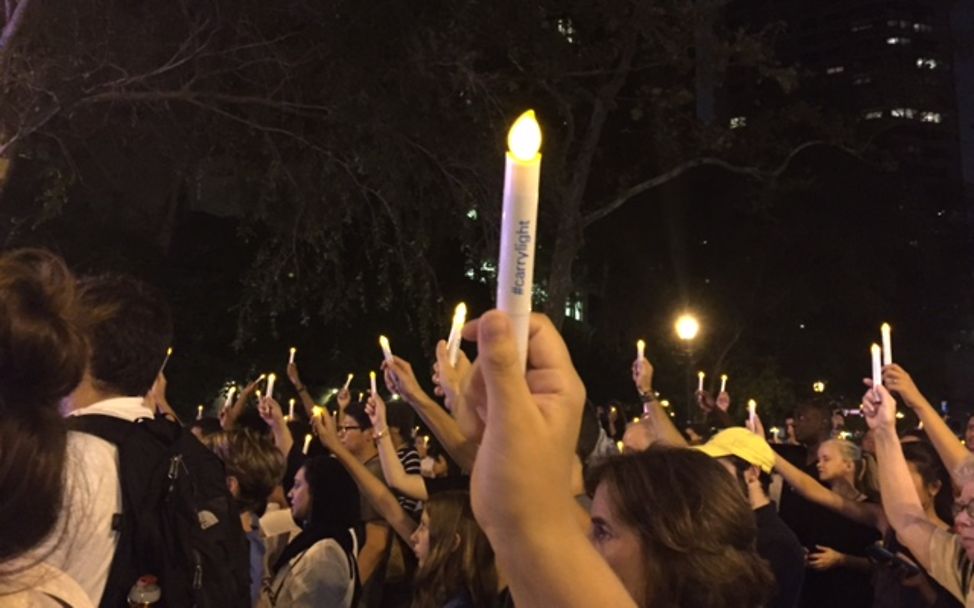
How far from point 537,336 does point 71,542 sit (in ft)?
4.00

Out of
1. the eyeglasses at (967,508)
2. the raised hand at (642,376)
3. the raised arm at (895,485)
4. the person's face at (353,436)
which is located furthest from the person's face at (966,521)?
the person's face at (353,436)

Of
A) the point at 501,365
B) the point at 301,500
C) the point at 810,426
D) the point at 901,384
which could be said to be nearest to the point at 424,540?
the point at 301,500

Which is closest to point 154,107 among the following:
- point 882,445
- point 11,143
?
point 11,143

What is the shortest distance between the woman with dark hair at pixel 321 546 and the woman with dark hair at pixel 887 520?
8.60ft

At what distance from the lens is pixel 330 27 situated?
31.4 feet

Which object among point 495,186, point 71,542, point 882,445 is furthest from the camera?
point 495,186

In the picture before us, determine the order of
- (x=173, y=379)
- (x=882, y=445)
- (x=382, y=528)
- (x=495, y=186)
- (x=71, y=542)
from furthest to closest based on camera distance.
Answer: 1. (x=173, y=379)
2. (x=495, y=186)
3. (x=382, y=528)
4. (x=882, y=445)
5. (x=71, y=542)

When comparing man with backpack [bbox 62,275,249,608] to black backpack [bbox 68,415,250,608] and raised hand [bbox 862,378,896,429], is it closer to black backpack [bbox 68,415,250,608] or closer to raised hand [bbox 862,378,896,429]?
black backpack [bbox 68,415,250,608]

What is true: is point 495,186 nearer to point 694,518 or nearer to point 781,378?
point 694,518

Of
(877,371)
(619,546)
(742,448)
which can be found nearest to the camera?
(619,546)

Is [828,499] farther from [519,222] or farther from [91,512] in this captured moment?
[519,222]

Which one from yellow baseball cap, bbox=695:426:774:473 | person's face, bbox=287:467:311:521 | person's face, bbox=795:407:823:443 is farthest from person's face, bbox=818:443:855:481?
person's face, bbox=287:467:311:521

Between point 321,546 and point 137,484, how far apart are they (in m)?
2.10

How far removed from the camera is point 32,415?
1.54 meters
